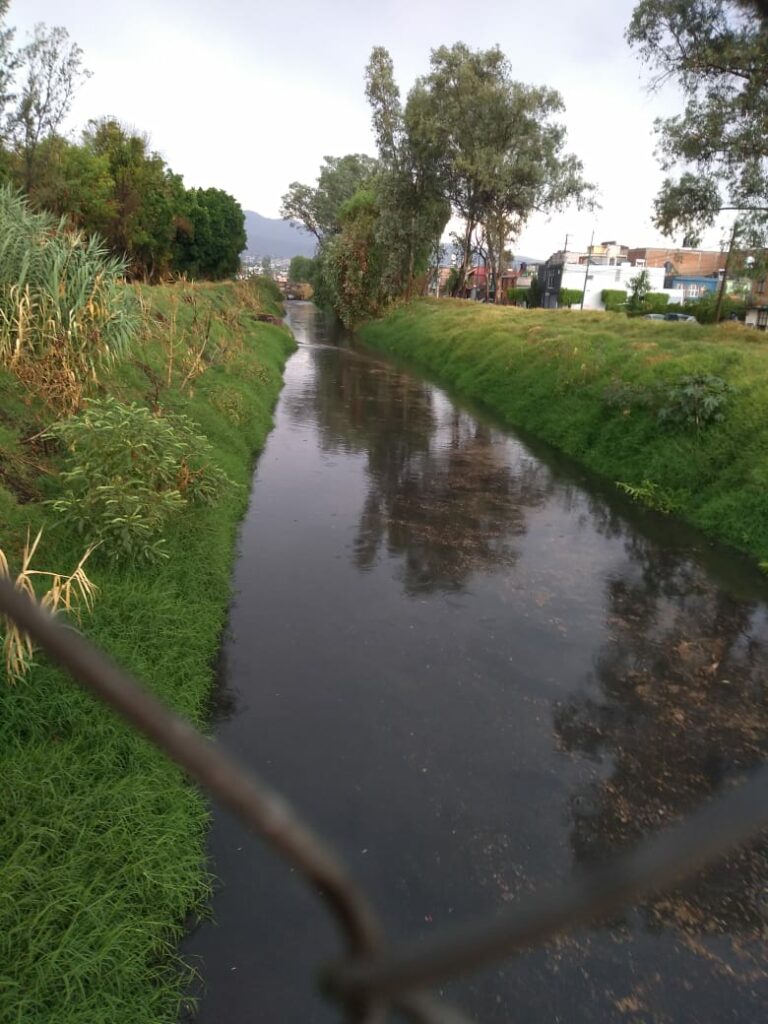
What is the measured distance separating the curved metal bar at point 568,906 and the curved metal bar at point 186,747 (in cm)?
9

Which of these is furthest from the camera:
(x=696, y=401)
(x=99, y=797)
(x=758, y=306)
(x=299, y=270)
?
(x=299, y=270)

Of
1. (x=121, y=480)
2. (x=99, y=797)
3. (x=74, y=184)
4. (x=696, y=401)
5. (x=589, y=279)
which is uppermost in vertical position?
(x=589, y=279)

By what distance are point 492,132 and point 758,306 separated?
31.6m

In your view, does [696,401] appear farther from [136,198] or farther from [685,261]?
[685,261]

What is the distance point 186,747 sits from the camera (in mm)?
509

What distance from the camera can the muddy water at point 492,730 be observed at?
2949 millimetres

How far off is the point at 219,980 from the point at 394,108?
122ft

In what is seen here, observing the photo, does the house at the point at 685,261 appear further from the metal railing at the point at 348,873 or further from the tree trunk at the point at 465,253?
the metal railing at the point at 348,873

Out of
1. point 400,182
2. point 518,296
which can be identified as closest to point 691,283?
point 518,296

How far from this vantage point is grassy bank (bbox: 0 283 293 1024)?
254 cm

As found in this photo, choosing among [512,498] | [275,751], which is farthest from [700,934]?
[512,498]

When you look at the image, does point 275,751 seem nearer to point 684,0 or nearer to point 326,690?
point 326,690

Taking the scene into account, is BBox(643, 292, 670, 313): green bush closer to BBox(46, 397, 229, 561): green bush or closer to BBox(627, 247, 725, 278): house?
BBox(627, 247, 725, 278): house

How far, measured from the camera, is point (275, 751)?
419cm
